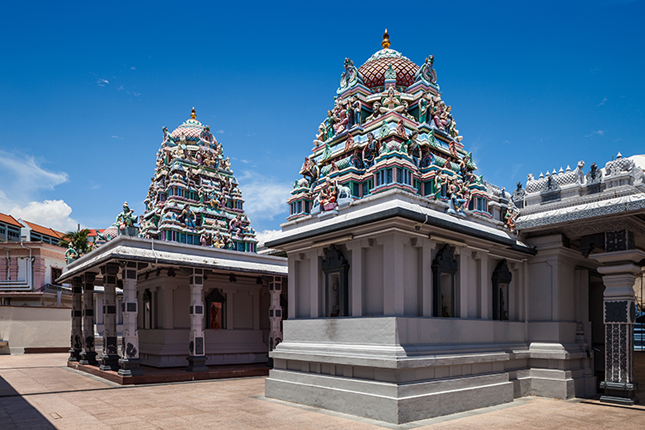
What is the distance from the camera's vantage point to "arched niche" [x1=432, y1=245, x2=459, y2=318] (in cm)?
1184

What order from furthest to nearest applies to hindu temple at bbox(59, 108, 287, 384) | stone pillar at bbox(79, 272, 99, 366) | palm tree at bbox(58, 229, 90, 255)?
palm tree at bbox(58, 229, 90, 255) → stone pillar at bbox(79, 272, 99, 366) → hindu temple at bbox(59, 108, 287, 384)

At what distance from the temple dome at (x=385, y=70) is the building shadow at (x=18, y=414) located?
47.5 feet

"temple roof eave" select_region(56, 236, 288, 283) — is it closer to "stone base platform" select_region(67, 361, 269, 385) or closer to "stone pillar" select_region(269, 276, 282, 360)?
"stone pillar" select_region(269, 276, 282, 360)

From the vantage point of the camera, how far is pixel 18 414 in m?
11.5

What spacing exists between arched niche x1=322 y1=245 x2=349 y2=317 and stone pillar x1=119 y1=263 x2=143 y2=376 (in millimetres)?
7845

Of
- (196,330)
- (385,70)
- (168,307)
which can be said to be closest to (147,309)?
(168,307)

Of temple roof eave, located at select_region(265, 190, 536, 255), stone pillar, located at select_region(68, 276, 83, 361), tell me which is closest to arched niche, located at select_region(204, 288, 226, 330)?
stone pillar, located at select_region(68, 276, 83, 361)

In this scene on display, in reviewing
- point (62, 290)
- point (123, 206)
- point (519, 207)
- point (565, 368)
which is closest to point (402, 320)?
point (565, 368)

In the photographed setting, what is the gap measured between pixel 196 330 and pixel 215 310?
4352 mm

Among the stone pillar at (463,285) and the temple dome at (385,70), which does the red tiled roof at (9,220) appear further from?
the stone pillar at (463,285)

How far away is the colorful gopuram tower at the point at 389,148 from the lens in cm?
1503

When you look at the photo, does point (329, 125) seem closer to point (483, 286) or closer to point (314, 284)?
point (314, 284)

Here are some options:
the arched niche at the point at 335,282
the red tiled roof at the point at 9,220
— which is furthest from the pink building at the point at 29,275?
the arched niche at the point at 335,282

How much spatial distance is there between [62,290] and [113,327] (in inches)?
1329
